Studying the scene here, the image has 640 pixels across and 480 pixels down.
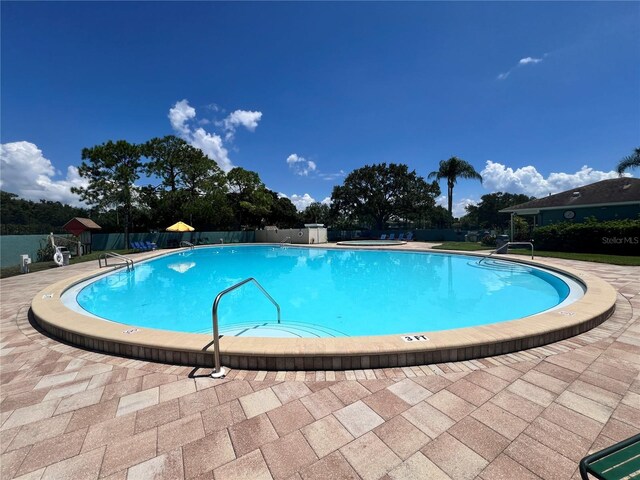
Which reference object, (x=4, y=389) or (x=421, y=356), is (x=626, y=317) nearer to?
(x=421, y=356)

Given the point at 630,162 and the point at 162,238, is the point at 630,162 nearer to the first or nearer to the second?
the point at 630,162

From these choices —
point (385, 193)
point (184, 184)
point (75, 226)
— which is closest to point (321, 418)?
point (75, 226)

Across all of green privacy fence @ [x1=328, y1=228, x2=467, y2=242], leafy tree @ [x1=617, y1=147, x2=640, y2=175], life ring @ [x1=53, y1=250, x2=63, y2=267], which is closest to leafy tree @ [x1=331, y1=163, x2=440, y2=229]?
green privacy fence @ [x1=328, y1=228, x2=467, y2=242]

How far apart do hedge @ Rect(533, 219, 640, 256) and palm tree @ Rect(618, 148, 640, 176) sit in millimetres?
8388

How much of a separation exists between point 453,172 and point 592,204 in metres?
13.4

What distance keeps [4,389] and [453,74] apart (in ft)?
54.7

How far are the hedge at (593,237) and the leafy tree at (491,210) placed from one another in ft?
128

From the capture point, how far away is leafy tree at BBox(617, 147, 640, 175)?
58.3 feet

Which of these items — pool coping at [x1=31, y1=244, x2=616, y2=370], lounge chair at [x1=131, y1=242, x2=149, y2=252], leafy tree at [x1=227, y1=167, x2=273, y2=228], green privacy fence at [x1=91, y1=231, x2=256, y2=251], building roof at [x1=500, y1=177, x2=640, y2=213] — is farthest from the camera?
leafy tree at [x1=227, y1=167, x2=273, y2=228]

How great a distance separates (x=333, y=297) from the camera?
8352mm

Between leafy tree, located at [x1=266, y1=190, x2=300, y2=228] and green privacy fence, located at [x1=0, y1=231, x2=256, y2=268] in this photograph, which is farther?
leafy tree, located at [x1=266, y1=190, x2=300, y2=228]

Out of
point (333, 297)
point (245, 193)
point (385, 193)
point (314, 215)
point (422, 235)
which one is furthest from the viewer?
point (314, 215)

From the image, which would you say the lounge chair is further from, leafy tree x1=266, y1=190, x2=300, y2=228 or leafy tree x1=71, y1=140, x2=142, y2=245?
leafy tree x1=266, y1=190, x2=300, y2=228

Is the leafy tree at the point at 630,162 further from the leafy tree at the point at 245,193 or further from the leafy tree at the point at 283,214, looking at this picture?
the leafy tree at the point at 283,214
